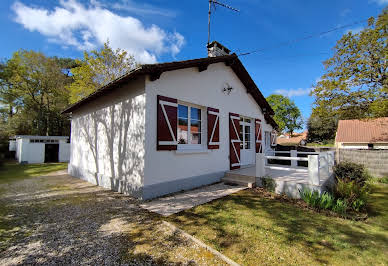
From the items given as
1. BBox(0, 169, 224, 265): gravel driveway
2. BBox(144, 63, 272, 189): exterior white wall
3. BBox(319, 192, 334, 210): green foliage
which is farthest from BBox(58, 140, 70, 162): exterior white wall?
BBox(319, 192, 334, 210): green foliage

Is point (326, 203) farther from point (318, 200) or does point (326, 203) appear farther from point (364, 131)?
point (364, 131)

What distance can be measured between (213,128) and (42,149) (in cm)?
1632

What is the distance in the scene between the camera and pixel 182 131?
228 inches

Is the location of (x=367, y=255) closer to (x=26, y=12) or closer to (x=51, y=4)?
(x=51, y=4)

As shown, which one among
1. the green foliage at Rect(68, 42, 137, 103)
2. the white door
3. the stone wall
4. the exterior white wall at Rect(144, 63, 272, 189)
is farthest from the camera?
the green foliage at Rect(68, 42, 137, 103)

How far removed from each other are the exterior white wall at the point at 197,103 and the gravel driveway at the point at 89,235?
49.1 inches

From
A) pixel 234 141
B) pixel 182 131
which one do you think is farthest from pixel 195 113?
pixel 234 141

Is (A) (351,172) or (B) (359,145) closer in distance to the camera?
(A) (351,172)

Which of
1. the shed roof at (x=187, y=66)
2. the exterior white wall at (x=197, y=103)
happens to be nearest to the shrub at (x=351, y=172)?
the exterior white wall at (x=197, y=103)

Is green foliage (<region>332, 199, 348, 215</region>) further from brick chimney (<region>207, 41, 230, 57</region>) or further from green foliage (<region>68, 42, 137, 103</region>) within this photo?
green foliage (<region>68, 42, 137, 103</region>)

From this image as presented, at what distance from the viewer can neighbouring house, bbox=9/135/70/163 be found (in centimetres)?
1454

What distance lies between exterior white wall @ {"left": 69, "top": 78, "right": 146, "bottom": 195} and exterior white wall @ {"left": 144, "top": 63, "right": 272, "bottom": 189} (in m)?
0.26

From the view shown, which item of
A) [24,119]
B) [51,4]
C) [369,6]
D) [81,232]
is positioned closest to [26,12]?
[51,4]

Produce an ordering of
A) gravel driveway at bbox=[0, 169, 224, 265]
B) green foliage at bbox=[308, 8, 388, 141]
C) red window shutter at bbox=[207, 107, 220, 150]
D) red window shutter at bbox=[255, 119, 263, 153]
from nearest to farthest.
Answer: gravel driveway at bbox=[0, 169, 224, 265], red window shutter at bbox=[207, 107, 220, 150], red window shutter at bbox=[255, 119, 263, 153], green foliage at bbox=[308, 8, 388, 141]
